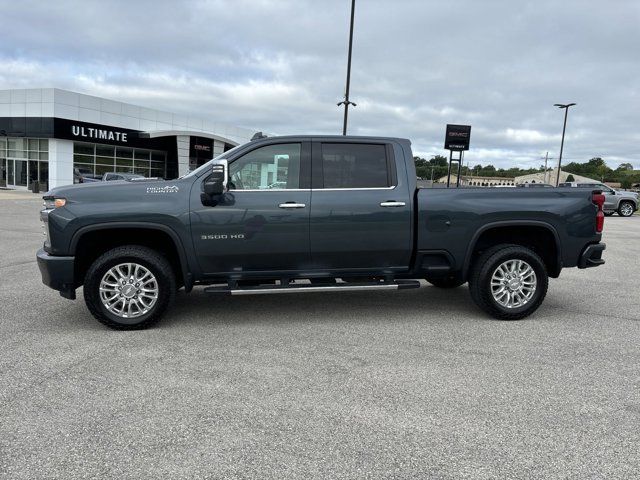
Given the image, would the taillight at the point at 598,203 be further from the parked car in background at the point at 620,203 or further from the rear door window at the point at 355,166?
the parked car in background at the point at 620,203

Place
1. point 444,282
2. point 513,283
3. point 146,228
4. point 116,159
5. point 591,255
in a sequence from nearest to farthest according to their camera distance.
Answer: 1. point 146,228
2. point 513,283
3. point 591,255
4. point 444,282
5. point 116,159

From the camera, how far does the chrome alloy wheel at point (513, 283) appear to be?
557cm

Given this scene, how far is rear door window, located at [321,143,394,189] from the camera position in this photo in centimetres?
538

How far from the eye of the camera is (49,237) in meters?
4.91

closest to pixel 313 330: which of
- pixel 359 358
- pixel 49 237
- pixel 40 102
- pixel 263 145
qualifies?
pixel 359 358

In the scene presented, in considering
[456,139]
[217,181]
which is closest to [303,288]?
[217,181]

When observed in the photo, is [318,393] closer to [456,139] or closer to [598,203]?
[598,203]

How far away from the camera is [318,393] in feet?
12.0

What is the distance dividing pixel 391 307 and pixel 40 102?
32661mm

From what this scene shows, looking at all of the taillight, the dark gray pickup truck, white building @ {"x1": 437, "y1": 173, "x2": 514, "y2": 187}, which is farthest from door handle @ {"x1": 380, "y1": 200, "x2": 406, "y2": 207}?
the taillight

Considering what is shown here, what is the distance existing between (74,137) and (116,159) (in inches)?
183

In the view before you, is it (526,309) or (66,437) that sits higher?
(526,309)

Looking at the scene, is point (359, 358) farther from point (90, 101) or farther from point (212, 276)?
point (90, 101)

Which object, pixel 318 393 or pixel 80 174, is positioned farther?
pixel 80 174
